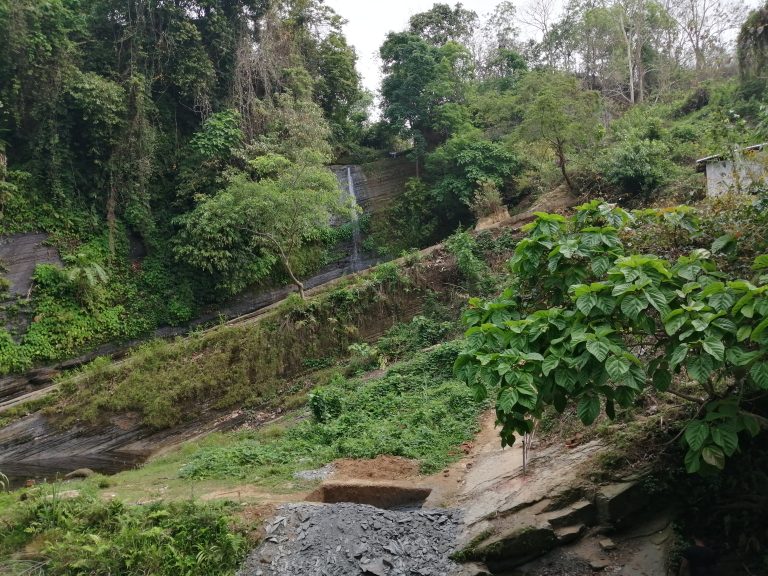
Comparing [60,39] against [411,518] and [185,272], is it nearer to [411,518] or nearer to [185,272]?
[185,272]

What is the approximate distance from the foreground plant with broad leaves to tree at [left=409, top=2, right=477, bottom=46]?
2527cm

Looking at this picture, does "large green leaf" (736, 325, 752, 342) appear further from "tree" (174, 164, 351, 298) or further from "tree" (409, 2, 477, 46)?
"tree" (409, 2, 477, 46)

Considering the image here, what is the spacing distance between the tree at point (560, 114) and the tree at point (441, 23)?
38.3 feet

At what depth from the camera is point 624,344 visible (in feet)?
12.2

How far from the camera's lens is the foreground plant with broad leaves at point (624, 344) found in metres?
3.26

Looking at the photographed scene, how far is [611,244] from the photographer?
4.14m

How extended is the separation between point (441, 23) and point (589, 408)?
27204 mm

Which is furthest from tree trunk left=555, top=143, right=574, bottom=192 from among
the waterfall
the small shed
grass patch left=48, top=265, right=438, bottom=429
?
the waterfall

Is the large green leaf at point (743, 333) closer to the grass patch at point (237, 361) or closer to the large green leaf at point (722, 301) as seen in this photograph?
the large green leaf at point (722, 301)

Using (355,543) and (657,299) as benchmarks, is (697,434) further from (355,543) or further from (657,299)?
(355,543)

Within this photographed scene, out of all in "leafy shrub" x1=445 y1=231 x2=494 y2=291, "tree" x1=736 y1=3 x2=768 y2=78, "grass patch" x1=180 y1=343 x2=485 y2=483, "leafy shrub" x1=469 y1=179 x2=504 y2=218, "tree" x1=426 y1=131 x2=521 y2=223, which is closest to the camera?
"grass patch" x1=180 y1=343 x2=485 y2=483

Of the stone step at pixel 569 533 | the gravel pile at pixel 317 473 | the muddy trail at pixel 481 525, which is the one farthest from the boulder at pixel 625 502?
the gravel pile at pixel 317 473

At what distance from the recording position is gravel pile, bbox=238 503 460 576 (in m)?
5.31

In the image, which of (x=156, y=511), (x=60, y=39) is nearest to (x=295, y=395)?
(x=156, y=511)
